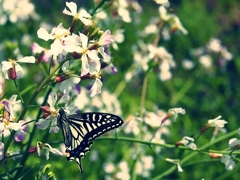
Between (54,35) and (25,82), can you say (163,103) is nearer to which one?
(25,82)

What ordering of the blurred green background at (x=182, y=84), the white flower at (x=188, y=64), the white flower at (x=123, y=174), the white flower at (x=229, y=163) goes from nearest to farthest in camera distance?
the white flower at (x=229, y=163) < the white flower at (x=123, y=174) < the blurred green background at (x=182, y=84) < the white flower at (x=188, y=64)

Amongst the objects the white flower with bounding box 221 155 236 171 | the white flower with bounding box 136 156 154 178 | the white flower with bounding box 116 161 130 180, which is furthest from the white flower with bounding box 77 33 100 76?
the white flower with bounding box 136 156 154 178

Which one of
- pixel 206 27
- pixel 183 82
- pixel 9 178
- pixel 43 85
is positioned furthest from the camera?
pixel 206 27

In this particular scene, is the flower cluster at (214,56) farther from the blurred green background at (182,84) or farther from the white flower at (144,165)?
the white flower at (144,165)

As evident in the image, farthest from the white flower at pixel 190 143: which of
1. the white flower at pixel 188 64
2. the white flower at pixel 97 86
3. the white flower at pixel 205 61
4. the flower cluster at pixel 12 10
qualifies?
the white flower at pixel 188 64

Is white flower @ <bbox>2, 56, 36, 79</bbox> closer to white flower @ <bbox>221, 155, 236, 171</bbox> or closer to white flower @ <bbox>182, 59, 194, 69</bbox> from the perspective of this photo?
white flower @ <bbox>221, 155, 236, 171</bbox>

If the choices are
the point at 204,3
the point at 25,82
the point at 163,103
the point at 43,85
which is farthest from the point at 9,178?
the point at 204,3
